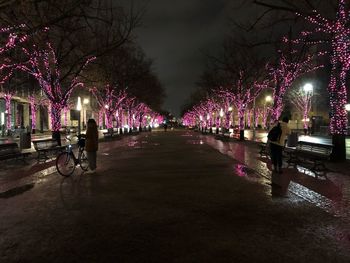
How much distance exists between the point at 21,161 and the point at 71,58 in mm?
13395

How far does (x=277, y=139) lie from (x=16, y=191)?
26.1ft

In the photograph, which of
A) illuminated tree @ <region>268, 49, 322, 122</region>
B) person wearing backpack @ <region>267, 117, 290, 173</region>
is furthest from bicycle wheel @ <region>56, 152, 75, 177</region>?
illuminated tree @ <region>268, 49, 322, 122</region>

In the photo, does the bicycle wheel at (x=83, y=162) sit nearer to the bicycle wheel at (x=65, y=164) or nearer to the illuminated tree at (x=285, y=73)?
the bicycle wheel at (x=65, y=164)

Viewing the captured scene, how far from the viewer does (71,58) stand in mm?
28953

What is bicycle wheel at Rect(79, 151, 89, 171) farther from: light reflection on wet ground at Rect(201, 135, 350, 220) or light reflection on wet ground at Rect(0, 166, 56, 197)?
light reflection on wet ground at Rect(201, 135, 350, 220)

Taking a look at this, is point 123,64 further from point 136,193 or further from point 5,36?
point 136,193

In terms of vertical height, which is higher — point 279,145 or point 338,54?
point 338,54

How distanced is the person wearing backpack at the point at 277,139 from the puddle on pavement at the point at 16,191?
7.53 meters

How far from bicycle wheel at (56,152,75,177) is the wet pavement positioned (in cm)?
44

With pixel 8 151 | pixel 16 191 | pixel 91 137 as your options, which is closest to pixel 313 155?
pixel 91 137

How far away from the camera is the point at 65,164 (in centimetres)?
1313

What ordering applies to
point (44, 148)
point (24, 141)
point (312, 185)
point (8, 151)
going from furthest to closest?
point (24, 141)
point (44, 148)
point (8, 151)
point (312, 185)

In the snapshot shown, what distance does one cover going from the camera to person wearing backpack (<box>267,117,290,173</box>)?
42.0ft

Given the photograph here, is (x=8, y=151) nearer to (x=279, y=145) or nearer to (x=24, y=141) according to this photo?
(x=24, y=141)
